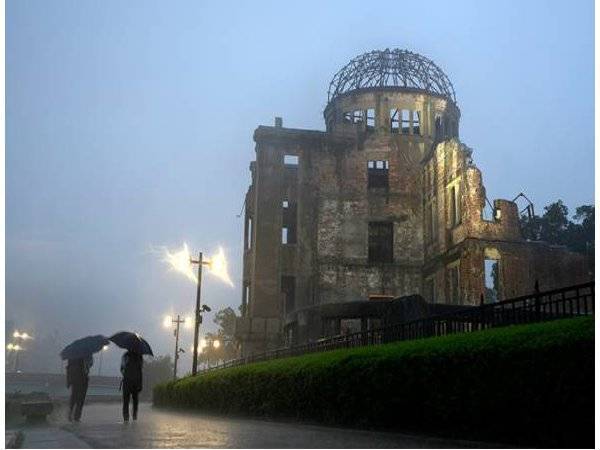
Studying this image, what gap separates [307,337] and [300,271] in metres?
9.48

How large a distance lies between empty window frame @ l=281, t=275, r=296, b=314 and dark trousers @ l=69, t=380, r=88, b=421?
1013 inches

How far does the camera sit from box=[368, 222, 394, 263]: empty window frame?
3941 cm

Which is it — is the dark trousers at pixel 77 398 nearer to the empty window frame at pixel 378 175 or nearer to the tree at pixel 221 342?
the empty window frame at pixel 378 175

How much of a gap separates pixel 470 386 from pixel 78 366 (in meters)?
7.96

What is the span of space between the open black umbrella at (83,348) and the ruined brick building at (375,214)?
64.8ft

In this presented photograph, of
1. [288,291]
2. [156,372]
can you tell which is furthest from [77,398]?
[156,372]

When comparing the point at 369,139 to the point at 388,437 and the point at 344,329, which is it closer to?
the point at 344,329

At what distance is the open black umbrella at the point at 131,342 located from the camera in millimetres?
12750

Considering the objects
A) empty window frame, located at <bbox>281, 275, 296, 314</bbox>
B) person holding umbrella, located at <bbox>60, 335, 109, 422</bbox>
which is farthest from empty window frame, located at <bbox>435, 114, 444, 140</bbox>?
person holding umbrella, located at <bbox>60, 335, 109, 422</bbox>

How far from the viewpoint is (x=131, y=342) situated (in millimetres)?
12898

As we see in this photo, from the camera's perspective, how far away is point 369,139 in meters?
40.4

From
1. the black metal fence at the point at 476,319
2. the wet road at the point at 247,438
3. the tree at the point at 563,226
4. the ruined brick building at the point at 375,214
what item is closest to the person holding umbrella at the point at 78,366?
the wet road at the point at 247,438

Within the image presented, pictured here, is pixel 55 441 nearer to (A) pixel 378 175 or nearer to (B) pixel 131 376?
(B) pixel 131 376

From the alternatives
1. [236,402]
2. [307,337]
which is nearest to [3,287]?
[236,402]
